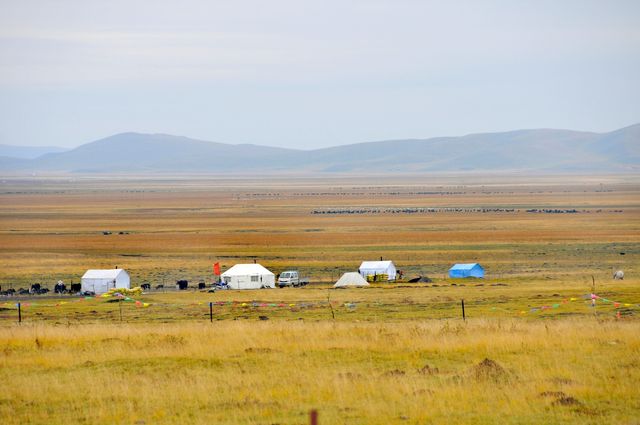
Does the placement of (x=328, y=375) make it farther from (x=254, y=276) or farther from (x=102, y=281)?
(x=254, y=276)

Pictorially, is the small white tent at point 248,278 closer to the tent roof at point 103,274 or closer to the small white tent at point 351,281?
the small white tent at point 351,281

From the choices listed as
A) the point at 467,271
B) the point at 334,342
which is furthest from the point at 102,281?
the point at 334,342

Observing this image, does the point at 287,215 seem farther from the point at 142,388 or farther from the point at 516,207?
the point at 142,388

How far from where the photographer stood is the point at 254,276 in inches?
2245

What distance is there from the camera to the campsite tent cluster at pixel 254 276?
178 ft

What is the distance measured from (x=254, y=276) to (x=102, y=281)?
8.93 meters

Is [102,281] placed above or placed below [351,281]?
above

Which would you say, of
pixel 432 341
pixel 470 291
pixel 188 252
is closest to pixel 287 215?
pixel 188 252

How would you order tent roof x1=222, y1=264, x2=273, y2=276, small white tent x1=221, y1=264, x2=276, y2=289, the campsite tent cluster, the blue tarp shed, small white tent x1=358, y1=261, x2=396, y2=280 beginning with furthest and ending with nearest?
small white tent x1=358, y1=261, x2=396, y2=280 < the blue tarp shed < tent roof x1=222, y1=264, x2=273, y2=276 < small white tent x1=221, y1=264, x2=276, y2=289 < the campsite tent cluster

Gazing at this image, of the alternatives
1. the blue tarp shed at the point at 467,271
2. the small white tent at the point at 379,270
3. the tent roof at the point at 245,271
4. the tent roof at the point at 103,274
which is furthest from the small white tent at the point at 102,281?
the blue tarp shed at the point at 467,271

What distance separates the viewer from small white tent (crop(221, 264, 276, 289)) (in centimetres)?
5678

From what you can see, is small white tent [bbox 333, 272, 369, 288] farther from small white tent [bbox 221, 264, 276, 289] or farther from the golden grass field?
small white tent [bbox 221, 264, 276, 289]


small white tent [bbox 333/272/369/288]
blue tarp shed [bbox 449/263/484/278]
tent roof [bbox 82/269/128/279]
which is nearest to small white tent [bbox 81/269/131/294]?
tent roof [bbox 82/269/128/279]

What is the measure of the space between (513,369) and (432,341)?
3.89 meters
